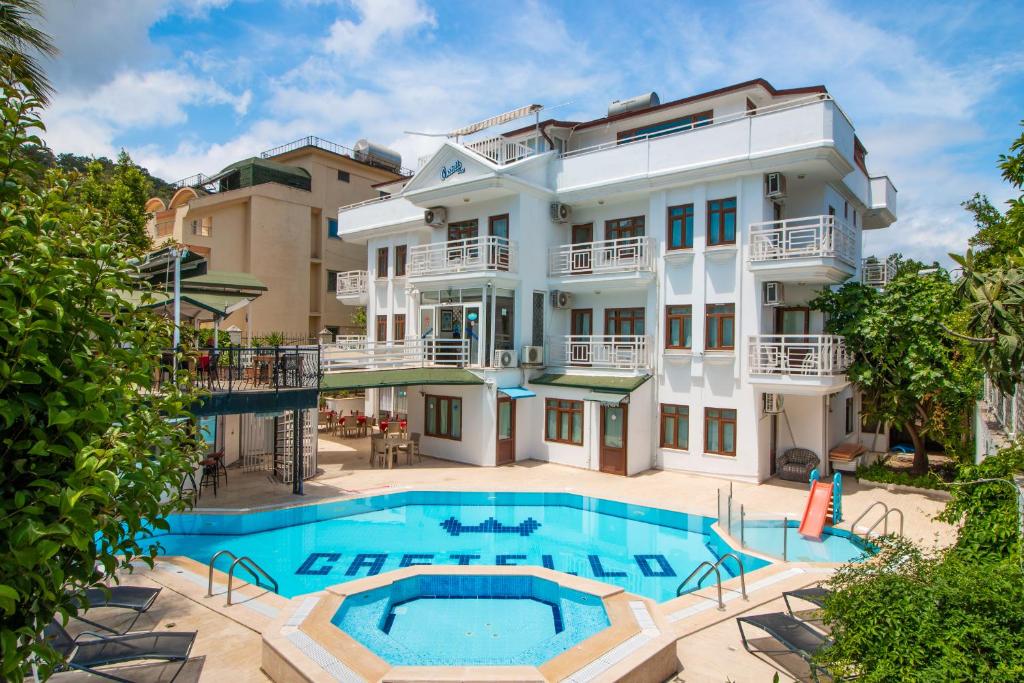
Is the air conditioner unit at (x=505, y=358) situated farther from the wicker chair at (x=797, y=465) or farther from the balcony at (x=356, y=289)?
the balcony at (x=356, y=289)

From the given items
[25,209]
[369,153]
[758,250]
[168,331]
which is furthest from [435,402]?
[369,153]

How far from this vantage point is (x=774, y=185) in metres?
17.5

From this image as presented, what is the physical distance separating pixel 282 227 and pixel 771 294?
2519 cm

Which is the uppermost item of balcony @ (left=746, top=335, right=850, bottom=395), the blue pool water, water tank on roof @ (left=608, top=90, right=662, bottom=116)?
water tank on roof @ (left=608, top=90, right=662, bottom=116)

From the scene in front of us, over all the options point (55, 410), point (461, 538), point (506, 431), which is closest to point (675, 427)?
point (506, 431)

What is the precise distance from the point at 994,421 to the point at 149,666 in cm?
1559

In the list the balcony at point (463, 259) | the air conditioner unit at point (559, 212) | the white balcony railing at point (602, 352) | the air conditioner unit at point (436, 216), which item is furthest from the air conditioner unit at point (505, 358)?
the air conditioner unit at point (436, 216)

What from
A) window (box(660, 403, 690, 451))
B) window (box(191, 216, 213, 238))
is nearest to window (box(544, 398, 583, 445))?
window (box(660, 403, 690, 451))

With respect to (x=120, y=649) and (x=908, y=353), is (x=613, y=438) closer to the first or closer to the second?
(x=908, y=353)

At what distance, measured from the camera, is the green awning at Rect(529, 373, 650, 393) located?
60.8 ft

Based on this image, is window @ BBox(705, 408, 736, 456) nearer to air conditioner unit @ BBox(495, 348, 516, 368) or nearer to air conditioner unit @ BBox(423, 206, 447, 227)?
air conditioner unit @ BBox(495, 348, 516, 368)

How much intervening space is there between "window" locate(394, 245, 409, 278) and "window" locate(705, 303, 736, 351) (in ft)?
43.0

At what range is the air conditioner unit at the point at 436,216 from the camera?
896 inches

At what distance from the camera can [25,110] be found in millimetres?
3443
